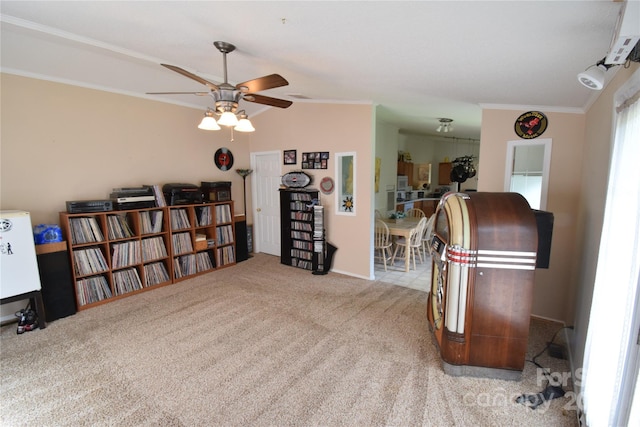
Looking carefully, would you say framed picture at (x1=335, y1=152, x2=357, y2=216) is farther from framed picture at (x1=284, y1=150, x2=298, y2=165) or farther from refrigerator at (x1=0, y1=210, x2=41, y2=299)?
refrigerator at (x1=0, y1=210, x2=41, y2=299)

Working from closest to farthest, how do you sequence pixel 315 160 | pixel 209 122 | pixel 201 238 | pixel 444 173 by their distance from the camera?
pixel 209 122 → pixel 201 238 → pixel 315 160 → pixel 444 173

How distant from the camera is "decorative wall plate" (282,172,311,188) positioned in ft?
15.4

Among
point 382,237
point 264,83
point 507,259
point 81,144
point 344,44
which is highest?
point 344,44

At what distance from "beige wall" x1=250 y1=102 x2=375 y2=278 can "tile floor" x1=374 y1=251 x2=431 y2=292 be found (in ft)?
1.11

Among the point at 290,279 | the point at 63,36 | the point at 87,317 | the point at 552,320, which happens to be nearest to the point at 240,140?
the point at 290,279

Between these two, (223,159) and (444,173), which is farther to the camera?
(444,173)

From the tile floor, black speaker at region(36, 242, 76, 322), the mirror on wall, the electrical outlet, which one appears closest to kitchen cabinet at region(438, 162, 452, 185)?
the tile floor

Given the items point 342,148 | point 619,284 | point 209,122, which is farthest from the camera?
point 342,148

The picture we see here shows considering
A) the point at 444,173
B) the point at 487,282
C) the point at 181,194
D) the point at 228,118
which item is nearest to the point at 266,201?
the point at 181,194

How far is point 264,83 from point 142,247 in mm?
2874

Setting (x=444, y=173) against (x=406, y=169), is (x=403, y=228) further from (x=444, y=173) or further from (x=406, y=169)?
(x=444, y=173)

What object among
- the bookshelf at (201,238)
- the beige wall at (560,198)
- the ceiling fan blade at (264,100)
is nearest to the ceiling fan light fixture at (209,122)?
the ceiling fan blade at (264,100)

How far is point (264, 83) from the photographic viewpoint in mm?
2275

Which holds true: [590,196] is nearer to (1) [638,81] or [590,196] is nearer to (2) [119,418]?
(1) [638,81]
